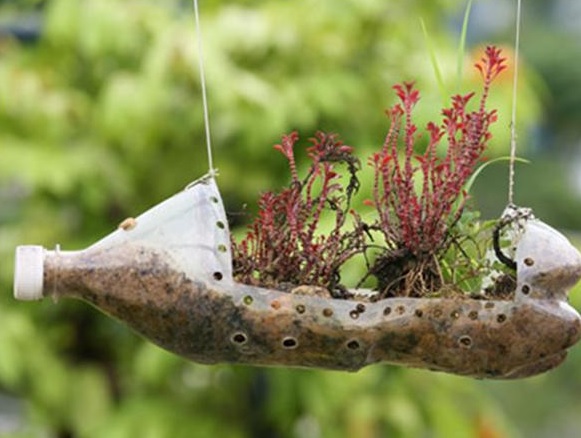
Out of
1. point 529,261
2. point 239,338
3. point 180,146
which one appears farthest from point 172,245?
point 180,146

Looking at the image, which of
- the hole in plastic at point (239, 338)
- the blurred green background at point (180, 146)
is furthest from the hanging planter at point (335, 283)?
the blurred green background at point (180, 146)

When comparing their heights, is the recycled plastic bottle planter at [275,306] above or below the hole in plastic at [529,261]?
below

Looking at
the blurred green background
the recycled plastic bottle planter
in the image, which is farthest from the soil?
the blurred green background

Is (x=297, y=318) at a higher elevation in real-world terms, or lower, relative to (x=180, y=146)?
lower

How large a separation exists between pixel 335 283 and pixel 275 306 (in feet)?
0.25

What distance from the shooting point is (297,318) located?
1486mm

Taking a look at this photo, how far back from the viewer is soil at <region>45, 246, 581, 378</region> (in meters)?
1.48

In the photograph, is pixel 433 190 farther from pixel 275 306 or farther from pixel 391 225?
pixel 275 306

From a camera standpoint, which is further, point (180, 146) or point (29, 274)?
point (180, 146)

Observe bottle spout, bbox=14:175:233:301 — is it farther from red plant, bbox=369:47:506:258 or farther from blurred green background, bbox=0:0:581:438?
blurred green background, bbox=0:0:581:438

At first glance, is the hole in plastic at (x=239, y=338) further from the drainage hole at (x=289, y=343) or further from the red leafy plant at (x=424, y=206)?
the red leafy plant at (x=424, y=206)

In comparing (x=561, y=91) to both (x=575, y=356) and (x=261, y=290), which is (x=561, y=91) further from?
(x=261, y=290)

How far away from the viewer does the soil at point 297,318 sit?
1.48 m

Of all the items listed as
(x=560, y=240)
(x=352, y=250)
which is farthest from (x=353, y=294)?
(x=560, y=240)
